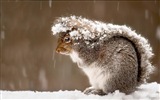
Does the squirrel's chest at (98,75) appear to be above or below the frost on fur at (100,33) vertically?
below

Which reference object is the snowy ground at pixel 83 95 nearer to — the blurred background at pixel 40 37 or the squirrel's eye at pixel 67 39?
the squirrel's eye at pixel 67 39

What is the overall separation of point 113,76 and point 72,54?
1.05 feet

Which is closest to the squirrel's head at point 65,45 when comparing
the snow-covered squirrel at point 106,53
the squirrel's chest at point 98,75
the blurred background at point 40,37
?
the snow-covered squirrel at point 106,53

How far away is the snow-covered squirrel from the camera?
4.33m

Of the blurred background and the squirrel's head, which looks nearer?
the squirrel's head

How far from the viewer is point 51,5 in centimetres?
1133

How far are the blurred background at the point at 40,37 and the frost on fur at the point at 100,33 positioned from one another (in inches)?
255

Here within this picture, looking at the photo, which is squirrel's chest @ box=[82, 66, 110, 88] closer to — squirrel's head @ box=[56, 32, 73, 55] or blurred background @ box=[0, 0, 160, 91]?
squirrel's head @ box=[56, 32, 73, 55]

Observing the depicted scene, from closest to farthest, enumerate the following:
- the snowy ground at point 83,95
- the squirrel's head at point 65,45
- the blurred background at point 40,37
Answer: the snowy ground at point 83,95 → the squirrel's head at point 65,45 → the blurred background at point 40,37

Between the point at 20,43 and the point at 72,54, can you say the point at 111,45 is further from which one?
the point at 20,43

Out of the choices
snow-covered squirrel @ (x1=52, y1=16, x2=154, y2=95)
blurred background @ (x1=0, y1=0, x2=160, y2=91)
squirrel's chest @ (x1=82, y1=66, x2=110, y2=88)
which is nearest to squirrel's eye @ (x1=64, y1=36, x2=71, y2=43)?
snow-covered squirrel @ (x1=52, y1=16, x2=154, y2=95)

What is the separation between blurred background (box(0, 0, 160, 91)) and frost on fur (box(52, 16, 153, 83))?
6483mm

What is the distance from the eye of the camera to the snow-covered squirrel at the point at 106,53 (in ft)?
14.2

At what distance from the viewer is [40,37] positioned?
455 inches
